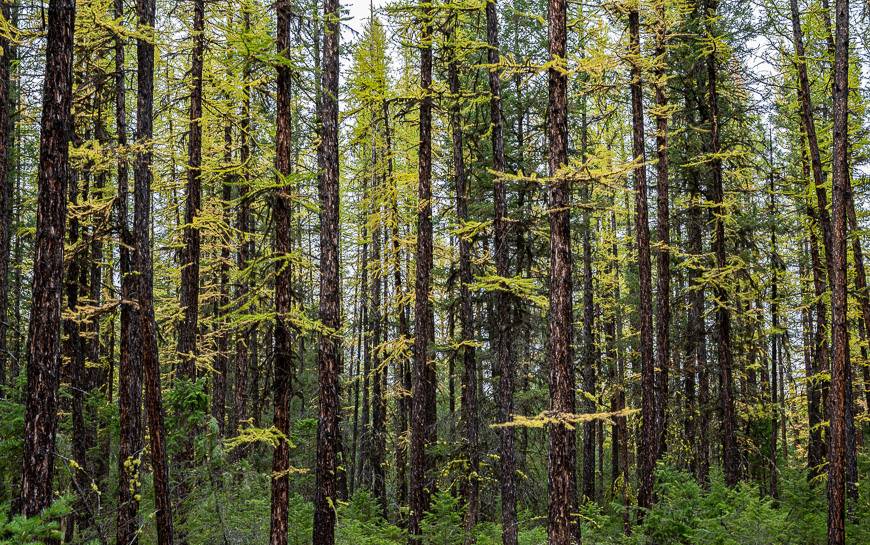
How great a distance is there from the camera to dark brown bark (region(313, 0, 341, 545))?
39.1 ft

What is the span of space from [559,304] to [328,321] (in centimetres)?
523

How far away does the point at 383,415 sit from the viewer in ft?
76.5

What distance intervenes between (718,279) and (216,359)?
52.6ft

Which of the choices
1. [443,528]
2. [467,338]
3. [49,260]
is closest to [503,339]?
[467,338]

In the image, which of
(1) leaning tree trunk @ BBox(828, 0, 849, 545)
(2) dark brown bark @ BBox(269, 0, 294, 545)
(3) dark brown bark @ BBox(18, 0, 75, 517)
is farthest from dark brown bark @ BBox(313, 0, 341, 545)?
Result: (1) leaning tree trunk @ BBox(828, 0, 849, 545)

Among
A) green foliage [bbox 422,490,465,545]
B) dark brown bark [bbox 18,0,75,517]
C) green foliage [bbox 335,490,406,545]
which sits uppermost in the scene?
dark brown bark [bbox 18,0,75,517]

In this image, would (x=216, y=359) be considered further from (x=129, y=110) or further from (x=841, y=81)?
(x=841, y=81)

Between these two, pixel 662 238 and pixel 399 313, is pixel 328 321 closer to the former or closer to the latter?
pixel 399 313

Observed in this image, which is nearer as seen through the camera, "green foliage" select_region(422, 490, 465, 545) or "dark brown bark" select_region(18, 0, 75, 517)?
"dark brown bark" select_region(18, 0, 75, 517)

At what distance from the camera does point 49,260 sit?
7543 mm

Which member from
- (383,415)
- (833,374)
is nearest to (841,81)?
(833,374)

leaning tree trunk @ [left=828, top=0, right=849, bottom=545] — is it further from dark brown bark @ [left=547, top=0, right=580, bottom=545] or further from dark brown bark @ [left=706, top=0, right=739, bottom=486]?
dark brown bark @ [left=547, top=0, right=580, bottom=545]

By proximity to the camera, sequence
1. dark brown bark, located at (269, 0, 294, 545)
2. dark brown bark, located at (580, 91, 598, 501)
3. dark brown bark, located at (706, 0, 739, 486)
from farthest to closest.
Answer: dark brown bark, located at (580, 91, 598, 501), dark brown bark, located at (706, 0, 739, 486), dark brown bark, located at (269, 0, 294, 545)

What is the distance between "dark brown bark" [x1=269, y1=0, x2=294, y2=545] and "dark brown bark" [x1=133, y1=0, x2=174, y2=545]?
192 centimetres
